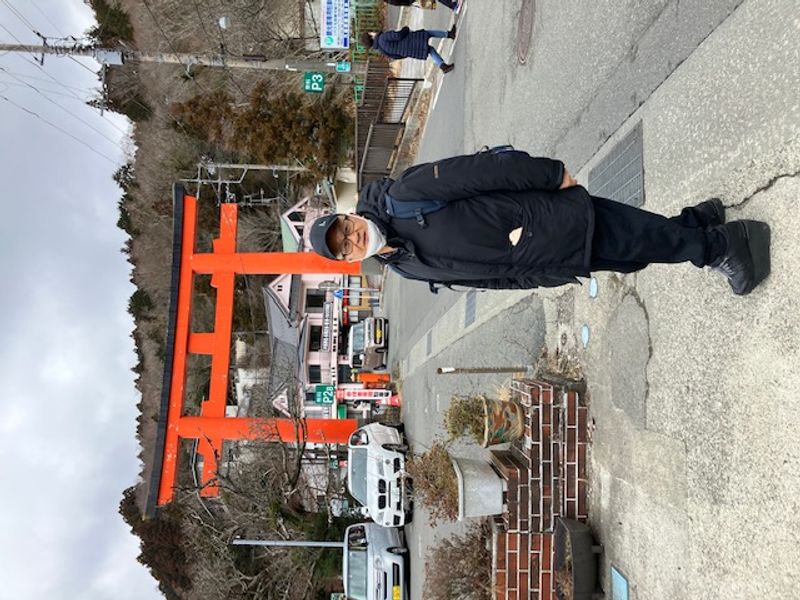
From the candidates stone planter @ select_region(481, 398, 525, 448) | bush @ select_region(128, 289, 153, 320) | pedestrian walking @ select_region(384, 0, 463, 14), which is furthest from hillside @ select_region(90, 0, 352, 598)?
stone planter @ select_region(481, 398, 525, 448)

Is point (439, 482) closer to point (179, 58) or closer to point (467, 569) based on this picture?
point (467, 569)

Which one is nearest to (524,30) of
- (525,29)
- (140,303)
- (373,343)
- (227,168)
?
(525,29)

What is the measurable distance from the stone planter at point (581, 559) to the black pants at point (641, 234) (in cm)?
216

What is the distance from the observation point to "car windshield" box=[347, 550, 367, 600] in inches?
504

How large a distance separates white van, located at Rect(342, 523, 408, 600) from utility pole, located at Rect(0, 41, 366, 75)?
11530 mm

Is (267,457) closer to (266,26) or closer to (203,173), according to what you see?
(203,173)

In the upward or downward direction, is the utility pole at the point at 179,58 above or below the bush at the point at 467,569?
above

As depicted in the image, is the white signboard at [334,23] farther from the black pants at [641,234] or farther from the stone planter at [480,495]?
the black pants at [641,234]

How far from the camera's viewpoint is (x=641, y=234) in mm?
3223

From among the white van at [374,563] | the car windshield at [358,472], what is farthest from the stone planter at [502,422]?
the white van at [374,563]

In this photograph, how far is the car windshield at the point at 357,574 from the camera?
42.0 feet

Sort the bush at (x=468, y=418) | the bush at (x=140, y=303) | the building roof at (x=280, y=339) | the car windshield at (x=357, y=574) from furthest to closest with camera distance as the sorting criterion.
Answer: the bush at (x=140, y=303) → the building roof at (x=280, y=339) → the car windshield at (x=357, y=574) → the bush at (x=468, y=418)

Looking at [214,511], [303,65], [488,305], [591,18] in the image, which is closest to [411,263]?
[591,18]

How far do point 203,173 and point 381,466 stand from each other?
1552cm
